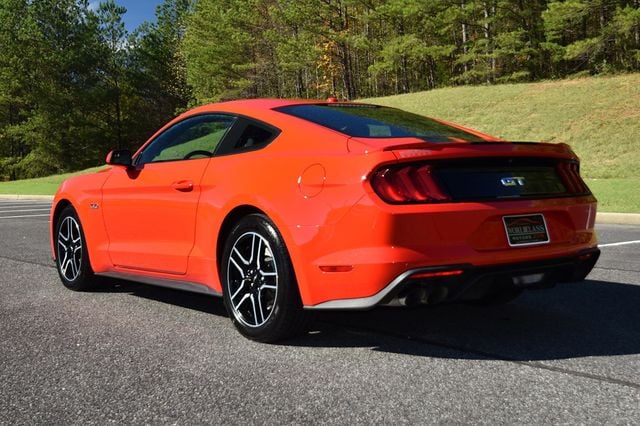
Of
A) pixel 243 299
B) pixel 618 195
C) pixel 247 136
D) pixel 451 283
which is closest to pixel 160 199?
pixel 247 136

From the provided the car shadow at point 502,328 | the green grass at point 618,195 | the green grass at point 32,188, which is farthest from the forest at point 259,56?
the car shadow at point 502,328

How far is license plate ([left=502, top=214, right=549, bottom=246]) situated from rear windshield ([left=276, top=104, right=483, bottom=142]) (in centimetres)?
57

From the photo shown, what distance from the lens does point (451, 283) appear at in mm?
3273

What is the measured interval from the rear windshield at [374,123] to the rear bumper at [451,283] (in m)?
0.78

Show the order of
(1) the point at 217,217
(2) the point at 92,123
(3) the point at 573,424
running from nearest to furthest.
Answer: (3) the point at 573,424, (1) the point at 217,217, (2) the point at 92,123

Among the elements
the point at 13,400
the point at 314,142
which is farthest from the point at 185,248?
the point at 13,400

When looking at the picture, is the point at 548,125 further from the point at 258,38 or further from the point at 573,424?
the point at 258,38

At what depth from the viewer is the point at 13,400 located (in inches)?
116

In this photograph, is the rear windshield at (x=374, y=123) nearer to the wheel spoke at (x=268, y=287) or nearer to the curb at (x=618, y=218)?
the wheel spoke at (x=268, y=287)

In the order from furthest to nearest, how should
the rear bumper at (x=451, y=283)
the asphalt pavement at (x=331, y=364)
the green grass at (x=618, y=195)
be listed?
the green grass at (x=618, y=195) → the rear bumper at (x=451, y=283) → the asphalt pavement at (x=331, y=364)

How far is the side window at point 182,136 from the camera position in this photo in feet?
14.5

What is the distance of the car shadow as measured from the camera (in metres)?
3.57

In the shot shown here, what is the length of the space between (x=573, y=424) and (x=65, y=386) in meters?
2.28

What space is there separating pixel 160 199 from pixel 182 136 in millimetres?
712
